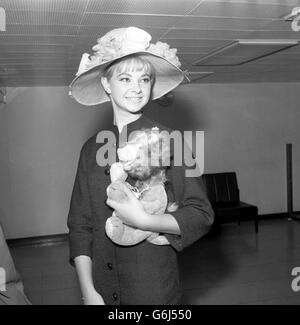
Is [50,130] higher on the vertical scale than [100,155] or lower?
higher

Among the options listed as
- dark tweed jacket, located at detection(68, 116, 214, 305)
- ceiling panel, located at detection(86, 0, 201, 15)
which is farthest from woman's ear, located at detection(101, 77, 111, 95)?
ceiling panel, located at detection(86, 0, 201, 15)

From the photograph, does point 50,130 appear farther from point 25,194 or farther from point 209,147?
point 209,147

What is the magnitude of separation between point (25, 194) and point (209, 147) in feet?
9.56

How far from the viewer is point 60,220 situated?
5.89 metres

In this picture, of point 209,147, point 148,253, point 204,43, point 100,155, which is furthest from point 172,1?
point 209,147

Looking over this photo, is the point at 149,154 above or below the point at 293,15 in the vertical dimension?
below

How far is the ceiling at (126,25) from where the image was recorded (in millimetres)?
2314

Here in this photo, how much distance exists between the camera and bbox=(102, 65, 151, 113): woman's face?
1.17 m

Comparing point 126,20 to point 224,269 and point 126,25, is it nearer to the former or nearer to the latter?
point 126,25

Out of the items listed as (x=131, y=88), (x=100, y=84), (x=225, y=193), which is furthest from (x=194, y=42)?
(x=225, y=193)

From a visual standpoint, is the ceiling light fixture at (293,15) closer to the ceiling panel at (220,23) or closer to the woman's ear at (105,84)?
the ceiling panel at (220,23)

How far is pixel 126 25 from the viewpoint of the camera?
2666mm

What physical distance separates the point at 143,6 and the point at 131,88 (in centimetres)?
134

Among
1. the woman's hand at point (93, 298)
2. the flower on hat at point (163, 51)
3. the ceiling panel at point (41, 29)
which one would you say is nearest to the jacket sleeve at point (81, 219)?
the woman's hand at point (93, 298)
